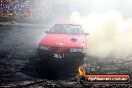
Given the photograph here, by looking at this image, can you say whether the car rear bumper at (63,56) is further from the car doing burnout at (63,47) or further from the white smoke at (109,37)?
the white smoke at (109,37)

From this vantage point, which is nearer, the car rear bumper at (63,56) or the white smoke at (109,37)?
the car rear bumper at (63,56)

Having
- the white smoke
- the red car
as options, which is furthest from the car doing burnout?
the white smoke

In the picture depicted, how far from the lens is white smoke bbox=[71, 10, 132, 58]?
13455mm

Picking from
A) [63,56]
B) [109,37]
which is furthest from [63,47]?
[109,37]

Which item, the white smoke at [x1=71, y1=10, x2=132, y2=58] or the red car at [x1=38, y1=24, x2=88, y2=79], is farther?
the white smoke at [x1=71, y1=10, x2=132, y2=58]

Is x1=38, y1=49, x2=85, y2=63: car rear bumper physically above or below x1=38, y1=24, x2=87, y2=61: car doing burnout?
below

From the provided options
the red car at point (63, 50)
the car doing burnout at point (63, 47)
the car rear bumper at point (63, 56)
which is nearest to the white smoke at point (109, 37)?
the car doing burnout at point (63, 47)

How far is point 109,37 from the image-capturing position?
53.8 ft

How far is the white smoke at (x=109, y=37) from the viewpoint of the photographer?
44.1ft

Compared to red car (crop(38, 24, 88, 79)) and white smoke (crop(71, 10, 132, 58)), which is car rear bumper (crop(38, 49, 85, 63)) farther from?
white smoke (crop(71, 10, 132, 58))

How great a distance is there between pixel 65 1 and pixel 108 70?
105 ft

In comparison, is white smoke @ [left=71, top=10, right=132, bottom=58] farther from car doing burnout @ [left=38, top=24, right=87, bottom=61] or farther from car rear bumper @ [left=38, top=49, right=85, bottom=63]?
car rear bumper @ [left=38, top=49, right=85, bottom=63]

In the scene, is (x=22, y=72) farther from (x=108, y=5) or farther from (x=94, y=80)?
(x=108, y=5)

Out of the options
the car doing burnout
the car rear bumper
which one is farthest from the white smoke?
the car rear bumper
